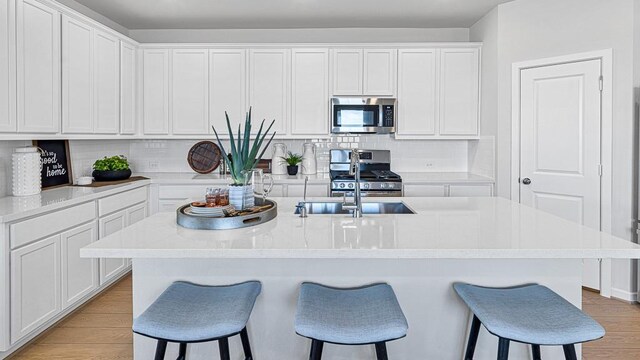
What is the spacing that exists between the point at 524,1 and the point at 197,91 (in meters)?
3.38

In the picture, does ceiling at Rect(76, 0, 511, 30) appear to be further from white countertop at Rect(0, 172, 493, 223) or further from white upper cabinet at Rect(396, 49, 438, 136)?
white countertop at Rect(0, 172, 493, 223)

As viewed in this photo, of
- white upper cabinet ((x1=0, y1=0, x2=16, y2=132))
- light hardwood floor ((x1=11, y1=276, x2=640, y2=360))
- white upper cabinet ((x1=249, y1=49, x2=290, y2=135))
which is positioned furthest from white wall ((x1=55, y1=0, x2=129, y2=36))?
light hardwood floor ((x1=11, y1=276, x2=640, y2=360))

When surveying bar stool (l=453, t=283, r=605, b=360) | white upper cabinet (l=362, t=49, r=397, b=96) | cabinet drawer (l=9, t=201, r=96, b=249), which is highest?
white upper cabinet (l=362, t=49, r=397, b=96)

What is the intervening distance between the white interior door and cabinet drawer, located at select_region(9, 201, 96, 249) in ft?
12.5

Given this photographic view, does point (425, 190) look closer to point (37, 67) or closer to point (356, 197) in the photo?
point (356, 197)

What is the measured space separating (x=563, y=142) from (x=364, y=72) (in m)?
2.04

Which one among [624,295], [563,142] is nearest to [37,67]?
[563,142]

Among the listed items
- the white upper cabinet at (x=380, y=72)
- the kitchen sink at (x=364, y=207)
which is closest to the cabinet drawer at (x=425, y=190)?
the white upper cabinet at (x=380, y=72)

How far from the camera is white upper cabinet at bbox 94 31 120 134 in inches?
146

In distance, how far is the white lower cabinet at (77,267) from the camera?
2.90 m

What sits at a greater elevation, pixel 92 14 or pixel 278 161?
pixel 92 14

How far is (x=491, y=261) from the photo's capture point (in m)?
1.91

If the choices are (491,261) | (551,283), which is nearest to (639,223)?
(551,283)

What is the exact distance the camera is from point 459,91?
4.55 metres
